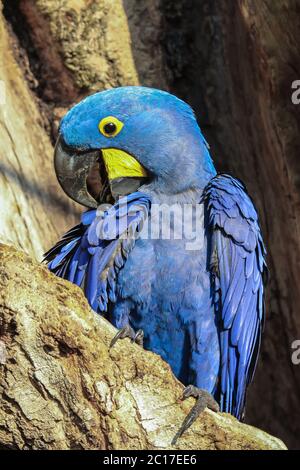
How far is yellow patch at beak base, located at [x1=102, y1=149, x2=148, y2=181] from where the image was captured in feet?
9.12

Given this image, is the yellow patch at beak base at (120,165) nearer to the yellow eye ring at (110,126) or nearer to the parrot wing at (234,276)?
the yellow eye ring at (110,126)

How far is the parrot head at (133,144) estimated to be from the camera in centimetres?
272

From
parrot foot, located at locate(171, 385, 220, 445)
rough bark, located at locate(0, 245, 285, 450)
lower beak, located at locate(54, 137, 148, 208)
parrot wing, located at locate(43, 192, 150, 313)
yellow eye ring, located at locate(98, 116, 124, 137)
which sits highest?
yellow eye ring, located at locate(98, 116, 124, 137)

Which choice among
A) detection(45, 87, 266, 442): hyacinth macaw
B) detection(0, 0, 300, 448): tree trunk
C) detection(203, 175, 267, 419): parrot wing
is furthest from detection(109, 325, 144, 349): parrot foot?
detection(0, 0, 300, 448): tree trunk

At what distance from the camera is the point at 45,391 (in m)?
2.05

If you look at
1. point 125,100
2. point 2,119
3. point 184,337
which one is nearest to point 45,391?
point 184,337

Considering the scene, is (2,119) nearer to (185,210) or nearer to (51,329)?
(185,210)

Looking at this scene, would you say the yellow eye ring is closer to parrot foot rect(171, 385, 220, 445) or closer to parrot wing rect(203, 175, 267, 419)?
parrot wing rect(203, 175, 267, 419)

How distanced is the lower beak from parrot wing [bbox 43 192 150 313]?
14 cm

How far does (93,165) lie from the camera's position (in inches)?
111

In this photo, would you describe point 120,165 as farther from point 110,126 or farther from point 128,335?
point 128,335

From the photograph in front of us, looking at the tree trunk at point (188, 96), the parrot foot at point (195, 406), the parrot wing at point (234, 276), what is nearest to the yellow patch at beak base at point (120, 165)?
the parrot wing at point (234, 276)

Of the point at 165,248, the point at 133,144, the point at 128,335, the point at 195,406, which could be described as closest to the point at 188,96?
the point at 133,144

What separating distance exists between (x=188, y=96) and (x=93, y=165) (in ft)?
2.99
